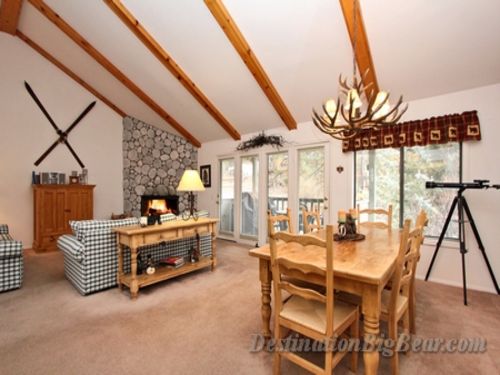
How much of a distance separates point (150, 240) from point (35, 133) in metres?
3.84

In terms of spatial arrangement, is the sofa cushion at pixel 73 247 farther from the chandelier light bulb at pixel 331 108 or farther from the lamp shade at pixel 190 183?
the chandelier light bulb at pixel 331 108

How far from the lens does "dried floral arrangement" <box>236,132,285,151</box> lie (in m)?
4.86

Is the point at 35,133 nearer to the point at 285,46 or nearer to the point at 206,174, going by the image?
the point at 206,174

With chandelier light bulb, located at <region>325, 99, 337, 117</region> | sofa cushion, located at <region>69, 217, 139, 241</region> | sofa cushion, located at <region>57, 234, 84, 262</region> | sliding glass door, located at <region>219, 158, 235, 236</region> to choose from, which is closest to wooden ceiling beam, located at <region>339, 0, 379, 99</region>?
chandelier light bulb, located at <region>325, 99, 337, 117</region>

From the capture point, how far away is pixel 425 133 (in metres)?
3.30

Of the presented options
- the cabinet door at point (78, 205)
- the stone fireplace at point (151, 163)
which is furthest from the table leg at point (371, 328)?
the stone fireplace at point (151, 163)

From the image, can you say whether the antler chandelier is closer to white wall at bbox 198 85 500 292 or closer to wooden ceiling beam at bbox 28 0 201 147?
white wall at bbox 198 85 500 292

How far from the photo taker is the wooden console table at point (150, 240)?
8.99ft

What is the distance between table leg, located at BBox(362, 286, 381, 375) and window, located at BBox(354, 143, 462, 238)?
8.94 ft

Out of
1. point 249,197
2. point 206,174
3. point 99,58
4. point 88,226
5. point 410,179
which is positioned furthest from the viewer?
point 206,174

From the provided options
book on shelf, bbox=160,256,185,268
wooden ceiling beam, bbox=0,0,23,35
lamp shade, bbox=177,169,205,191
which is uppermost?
wooden ceiling beam, bbox=0,0,23,35

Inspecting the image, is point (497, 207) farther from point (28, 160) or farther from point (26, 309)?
point (28, 160)

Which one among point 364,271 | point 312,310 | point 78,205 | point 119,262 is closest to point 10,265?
point 119,262

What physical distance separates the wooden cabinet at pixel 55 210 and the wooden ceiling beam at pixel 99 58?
2037 millimetres
